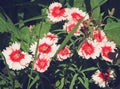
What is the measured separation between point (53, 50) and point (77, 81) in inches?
10.1

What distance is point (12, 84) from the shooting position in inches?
78.8

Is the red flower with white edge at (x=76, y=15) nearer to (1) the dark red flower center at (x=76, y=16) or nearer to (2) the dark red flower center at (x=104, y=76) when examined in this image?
(1) the dark red flower center at (x=76, y=16)

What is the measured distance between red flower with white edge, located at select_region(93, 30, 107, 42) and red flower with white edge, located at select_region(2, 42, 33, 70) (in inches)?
17.1

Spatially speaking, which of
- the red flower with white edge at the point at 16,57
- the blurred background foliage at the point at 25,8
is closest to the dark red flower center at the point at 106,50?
the red flower with white edge at the point at 16,57

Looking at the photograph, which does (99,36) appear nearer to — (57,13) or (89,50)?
(89,50)

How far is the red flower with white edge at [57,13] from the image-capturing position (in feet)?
7.31

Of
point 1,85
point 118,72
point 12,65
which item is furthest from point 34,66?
point 118,72

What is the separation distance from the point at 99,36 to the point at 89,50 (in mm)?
143

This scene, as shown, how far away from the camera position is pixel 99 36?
2.18 metres

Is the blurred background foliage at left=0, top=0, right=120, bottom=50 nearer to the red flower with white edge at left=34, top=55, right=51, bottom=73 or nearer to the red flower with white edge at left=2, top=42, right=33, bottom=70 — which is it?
the red flower with white edge at left=2, top=42, right=33, bottom=70

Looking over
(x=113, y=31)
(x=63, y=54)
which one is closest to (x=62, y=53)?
(x=63, y=54)

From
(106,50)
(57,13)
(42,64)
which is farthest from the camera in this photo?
(57,13)

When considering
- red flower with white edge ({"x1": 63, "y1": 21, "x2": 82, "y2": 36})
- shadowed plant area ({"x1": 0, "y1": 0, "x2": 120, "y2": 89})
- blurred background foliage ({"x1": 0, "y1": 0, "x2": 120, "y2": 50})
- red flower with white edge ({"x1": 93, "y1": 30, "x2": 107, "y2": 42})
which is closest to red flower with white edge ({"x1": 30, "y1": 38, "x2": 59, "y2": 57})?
shadowed plant area ({"x1": 0, "y1": 0, "x2": 120, "y2": 89})

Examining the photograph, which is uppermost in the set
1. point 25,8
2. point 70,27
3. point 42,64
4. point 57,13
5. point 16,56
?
point 25,8
